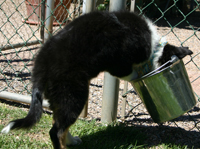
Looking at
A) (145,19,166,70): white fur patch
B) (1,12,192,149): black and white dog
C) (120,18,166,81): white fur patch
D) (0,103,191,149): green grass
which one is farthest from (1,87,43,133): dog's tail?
(145,19,166,70): white fur patch

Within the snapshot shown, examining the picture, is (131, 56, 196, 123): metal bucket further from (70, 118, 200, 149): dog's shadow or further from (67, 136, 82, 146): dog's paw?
(67, 136, 82, 146): dog's paw

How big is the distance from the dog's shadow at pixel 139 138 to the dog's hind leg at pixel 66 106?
1.05 ft

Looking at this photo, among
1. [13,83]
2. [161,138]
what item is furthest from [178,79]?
[13,83]

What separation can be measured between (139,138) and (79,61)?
960mm

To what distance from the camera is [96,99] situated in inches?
121

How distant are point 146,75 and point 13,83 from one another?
2013mm

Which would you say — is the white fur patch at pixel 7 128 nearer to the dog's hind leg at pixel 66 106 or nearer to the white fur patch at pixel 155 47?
the dog's hind leg at pixel 66 106

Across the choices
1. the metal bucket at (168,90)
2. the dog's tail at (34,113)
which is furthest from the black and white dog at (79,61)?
the metal bucket at (168,90)

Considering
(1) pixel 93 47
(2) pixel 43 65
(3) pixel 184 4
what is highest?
(3) pixel 184 4

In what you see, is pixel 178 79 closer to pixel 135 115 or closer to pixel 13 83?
pixel 135 115

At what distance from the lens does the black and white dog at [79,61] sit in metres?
1.73

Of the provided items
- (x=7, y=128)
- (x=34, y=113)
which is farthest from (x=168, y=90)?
(x=7, y=128)

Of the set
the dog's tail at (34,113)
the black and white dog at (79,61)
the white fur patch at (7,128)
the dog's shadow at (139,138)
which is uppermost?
the black and white dog at (79,61)

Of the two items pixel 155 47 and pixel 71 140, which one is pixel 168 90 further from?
pixel 71 140
